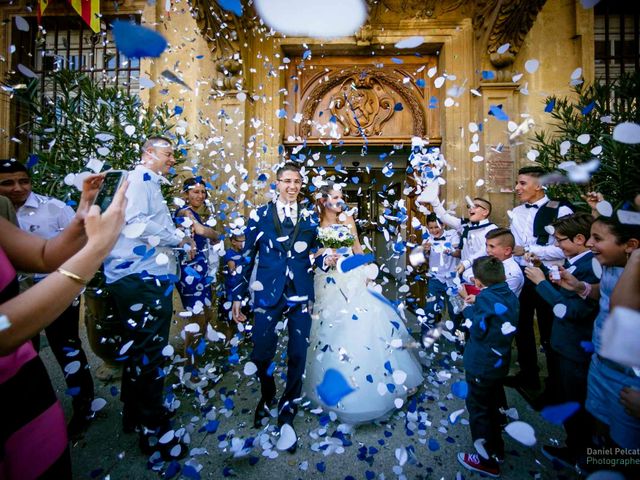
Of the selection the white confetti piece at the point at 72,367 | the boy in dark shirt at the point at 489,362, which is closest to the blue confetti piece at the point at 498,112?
the boy in dark shirt at the point at 489,362

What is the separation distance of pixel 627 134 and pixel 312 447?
108 inches

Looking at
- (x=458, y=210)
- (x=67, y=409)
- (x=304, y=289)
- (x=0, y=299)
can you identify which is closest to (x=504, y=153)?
(x=458, y=210)

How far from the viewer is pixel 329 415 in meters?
2.82

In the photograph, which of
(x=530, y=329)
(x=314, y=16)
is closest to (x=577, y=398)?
(x=530, y=329)

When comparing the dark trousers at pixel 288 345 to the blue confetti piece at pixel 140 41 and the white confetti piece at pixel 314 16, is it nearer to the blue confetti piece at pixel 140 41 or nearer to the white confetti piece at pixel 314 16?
the blue confetti piece at pixel 140 41

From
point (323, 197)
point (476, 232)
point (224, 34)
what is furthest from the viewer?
point (224, 34)

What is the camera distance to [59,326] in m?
2.80

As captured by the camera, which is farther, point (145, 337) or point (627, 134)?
point (145, 337)

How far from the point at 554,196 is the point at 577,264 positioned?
197 cm

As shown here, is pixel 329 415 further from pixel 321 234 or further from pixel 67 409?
pixel 67 409

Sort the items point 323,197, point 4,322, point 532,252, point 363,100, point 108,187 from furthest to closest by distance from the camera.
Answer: point 363,100
point 323,197
point 532,252
point 108,187
point 4,322

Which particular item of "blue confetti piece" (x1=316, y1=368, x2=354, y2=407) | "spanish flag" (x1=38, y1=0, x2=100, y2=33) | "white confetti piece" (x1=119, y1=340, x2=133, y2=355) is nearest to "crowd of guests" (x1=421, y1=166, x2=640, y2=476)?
"blue confetti piece" (x1=316, y1=368, x2=354, y2=407)

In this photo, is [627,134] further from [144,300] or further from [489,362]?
[144,300]

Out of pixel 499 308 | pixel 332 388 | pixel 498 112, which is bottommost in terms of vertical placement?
pixel 332 388
